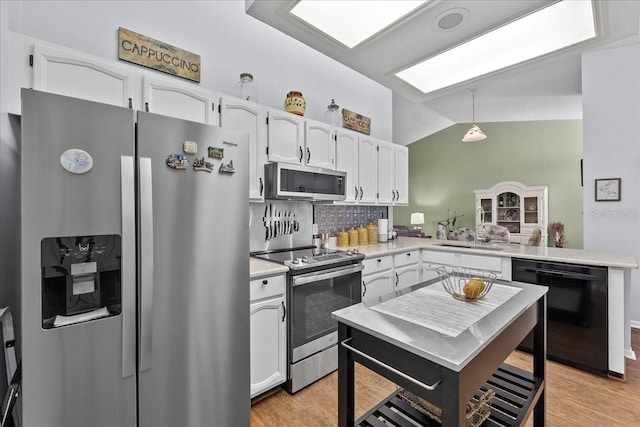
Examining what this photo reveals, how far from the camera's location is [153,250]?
4.36 feet

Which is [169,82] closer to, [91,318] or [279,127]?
[279,127]

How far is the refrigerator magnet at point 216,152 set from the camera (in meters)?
1.53

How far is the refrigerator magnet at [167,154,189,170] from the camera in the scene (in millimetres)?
1395

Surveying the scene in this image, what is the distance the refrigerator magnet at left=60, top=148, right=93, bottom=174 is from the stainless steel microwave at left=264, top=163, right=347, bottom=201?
133 centimetres

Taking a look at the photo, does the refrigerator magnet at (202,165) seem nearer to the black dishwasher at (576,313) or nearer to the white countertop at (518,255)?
the white countertop at (518,255)

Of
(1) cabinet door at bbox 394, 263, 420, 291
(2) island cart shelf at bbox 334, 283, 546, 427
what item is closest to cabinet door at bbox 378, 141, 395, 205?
(1) cabinet door at bbox 394, 263, 420, 291

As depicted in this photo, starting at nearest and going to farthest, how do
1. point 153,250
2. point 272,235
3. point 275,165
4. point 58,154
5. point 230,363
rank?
point 58,154 < point 153,250 < point 230,363 < point 275,165 < point 272,235

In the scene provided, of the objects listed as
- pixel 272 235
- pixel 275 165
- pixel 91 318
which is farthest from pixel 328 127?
pixel 91 318

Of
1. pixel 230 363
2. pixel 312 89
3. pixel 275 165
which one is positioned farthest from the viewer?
pixel 312 89

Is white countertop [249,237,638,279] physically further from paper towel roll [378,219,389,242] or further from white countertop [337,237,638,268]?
paper towel roll [378,219,389,242]

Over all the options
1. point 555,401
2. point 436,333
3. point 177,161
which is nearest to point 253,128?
point 177,161

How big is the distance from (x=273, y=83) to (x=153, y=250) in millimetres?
2188

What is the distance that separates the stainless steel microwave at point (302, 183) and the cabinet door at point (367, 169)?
1.38 feet

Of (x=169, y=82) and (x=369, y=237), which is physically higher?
(x=169, y=82)
